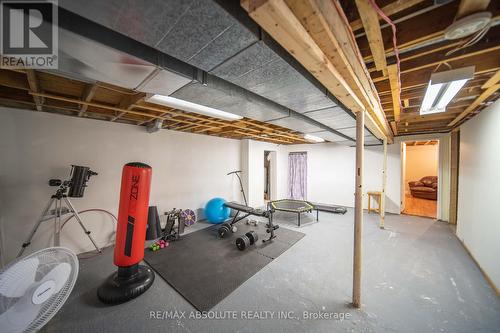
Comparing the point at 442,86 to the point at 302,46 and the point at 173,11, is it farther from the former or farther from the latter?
the point at 173,11

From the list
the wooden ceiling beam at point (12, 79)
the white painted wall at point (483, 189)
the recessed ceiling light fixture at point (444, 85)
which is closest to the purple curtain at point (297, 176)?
the white painted wall at point (483, 189)

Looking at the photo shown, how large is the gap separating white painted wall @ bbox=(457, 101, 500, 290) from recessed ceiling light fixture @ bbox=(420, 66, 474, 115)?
0.76m

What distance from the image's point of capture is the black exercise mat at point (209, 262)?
2213mm

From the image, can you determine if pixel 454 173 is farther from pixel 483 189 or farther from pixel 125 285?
pixel 125 285

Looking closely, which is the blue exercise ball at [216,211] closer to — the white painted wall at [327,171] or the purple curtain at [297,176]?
the white painted wall at [327,171]

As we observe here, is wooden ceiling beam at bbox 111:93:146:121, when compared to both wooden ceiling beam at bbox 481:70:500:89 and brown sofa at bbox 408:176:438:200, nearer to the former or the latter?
wooden ceiling beam at bbox 481:70:500:89

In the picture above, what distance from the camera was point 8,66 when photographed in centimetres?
146

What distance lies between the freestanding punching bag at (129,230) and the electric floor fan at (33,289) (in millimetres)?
746

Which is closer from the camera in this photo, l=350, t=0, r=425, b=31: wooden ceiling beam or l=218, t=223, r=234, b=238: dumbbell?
l=350, t=0, r=425, b=31: wooden ceiling beam

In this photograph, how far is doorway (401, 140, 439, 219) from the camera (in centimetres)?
738

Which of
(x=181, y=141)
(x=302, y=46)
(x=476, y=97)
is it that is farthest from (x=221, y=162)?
(x=476, y=97)

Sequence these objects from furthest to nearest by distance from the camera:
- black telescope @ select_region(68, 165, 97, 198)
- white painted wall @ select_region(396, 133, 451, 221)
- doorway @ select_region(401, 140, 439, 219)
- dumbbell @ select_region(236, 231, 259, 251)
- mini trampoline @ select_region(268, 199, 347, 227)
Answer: doorway @ select_region(401, 140, 439, 219)
mini trampoline @ select_region(268, 199, 347, 227)
white painted wall @ select_region(396, 133, 451, 221)
dumbbell @ select_region(236, 231, 259, 251)
black telescope @ select_region(68, 165, 97, 198)

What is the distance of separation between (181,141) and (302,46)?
13.6 ft

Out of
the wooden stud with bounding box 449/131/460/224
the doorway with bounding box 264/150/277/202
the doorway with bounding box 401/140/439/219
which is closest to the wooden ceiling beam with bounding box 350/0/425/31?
the wooden stud with bounding box 449/131/460/224
